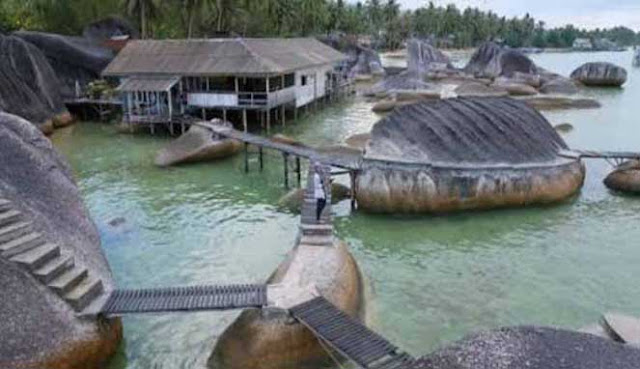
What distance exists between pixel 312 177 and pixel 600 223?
31.7 feet

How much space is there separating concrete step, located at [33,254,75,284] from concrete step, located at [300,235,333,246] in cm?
524

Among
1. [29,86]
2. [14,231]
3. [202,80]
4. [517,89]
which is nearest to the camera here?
[14,231]

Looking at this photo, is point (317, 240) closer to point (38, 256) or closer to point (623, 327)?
point (38, 256)

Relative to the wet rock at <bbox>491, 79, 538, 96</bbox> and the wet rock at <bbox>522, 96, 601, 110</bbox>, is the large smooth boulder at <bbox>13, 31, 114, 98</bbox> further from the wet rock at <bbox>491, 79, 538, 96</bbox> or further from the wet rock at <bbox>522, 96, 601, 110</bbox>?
the wet rock at <bbox>522, 96, 601, 110</bbox>

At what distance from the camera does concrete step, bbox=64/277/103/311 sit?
1129 centimetres

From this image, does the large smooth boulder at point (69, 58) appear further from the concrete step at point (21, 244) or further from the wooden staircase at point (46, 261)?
the concrete step at point (21, 244)

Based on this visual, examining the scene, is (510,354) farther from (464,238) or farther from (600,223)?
(600,223)

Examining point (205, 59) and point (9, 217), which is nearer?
point (9, 217)

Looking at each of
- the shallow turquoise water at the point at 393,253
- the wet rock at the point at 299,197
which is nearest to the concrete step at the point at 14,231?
the shallow turquoise water at the point at 393,253

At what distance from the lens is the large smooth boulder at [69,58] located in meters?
43.8

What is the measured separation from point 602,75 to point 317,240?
5816 cm

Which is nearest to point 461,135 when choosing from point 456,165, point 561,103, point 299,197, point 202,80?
point 456,165

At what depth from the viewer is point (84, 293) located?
38.2 ft

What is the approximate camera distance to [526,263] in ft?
55.0
